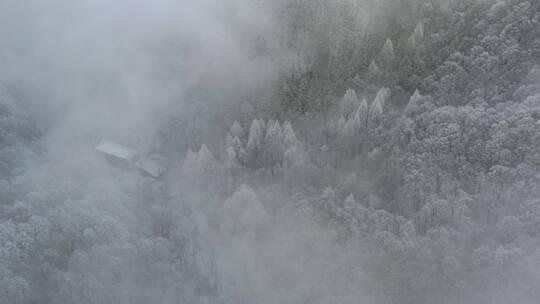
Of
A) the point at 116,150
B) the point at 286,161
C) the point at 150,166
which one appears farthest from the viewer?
the point at 116,150

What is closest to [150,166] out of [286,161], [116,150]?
[116,150]

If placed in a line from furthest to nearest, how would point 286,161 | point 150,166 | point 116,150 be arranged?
point 116,150
point 150,166
point 286,161

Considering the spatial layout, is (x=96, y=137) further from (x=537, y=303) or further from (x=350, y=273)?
(x=537, y=303)

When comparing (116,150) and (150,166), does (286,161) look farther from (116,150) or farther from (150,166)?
(116,150)

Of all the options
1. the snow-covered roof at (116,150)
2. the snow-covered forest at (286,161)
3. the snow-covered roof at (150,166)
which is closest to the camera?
the snow-covered forest at (286,161)

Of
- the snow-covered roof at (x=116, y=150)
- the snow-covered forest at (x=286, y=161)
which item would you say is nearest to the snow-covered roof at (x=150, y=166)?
the snow-covered forest at (x=286, y=161)

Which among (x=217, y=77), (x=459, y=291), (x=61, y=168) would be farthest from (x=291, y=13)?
(x=459, y=291)

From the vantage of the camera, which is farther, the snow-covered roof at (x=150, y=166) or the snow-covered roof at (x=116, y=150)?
the snow-covered roof at (x=116, y=150)

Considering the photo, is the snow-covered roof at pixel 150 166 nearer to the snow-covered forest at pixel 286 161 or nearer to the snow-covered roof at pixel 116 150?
the snow-covered forest at pixel 286 161
